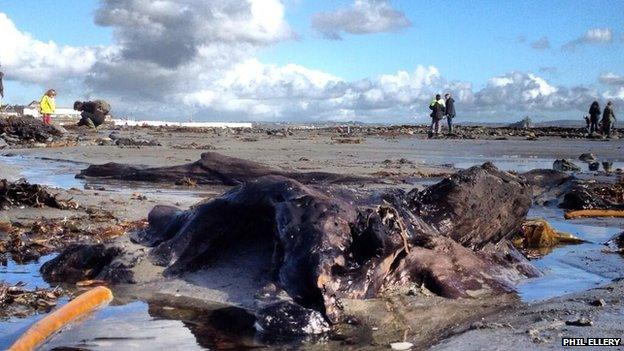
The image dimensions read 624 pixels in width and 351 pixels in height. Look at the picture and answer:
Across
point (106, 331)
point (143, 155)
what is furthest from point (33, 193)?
point (143, 155)

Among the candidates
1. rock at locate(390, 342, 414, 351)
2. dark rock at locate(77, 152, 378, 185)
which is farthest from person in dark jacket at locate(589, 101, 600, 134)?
rock at locate(390, 342, 414, 351)

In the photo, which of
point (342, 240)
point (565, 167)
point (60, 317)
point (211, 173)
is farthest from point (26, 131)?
point (342, 240)

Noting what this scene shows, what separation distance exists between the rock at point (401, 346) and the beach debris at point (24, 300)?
72.5 inches

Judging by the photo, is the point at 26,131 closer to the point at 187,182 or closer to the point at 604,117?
the point at 187,182

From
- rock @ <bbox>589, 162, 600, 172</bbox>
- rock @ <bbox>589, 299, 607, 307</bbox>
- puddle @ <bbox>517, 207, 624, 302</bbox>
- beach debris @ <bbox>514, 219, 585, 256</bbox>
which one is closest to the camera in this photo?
rock @ <bbox>589, 299, 607, 307</bbox>

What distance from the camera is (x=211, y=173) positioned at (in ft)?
36.1

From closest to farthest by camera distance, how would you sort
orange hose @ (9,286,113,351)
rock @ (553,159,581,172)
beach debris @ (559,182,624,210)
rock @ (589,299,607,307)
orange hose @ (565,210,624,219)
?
orange hose @ (9,286,113,351) → rock @ (589,299,607,307) → orange hose @ (565,210,624,219) → beach debris @ (559,182,624,210) → rock @ (553,159,581,172)

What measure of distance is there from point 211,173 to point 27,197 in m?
3.77

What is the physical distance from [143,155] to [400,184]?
8.22 meters

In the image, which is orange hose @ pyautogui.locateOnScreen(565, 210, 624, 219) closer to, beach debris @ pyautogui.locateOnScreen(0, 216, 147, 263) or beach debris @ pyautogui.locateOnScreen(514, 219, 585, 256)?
beach debris @ pyautogui.locateOnScreen(514, 219, 585, 256)

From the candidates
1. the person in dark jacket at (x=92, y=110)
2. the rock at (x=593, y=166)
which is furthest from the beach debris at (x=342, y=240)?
the person in dark jacket at (x=92, y=110)

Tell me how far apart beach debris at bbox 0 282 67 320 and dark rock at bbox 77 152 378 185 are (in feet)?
20.6

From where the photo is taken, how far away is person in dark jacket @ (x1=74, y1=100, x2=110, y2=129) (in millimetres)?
32938

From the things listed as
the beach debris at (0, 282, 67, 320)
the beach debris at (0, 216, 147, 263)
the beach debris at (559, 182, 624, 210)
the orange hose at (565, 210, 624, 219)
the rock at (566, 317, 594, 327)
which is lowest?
the orange hose at (565, 210, 624, 219)
